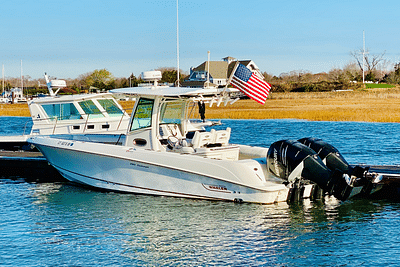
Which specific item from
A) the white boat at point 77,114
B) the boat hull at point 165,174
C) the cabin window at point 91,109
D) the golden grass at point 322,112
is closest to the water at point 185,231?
the boat hull at point 165,174

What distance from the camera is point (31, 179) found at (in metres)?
17.8

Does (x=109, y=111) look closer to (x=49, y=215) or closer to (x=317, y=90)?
(x=49, y=215)

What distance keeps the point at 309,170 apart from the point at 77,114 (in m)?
9.96

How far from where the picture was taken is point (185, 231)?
11.3 m

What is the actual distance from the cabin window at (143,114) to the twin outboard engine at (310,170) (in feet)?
11.4

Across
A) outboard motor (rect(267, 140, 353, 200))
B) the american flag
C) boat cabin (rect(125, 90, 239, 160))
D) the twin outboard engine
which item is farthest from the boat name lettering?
outboard motor (rect(267, 140, 353, 200))

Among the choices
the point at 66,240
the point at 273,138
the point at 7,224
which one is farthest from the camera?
the point at 273,138

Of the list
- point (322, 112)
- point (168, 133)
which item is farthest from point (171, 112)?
point (322, 112)

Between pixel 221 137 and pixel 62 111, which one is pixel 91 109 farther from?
pixel 221 137

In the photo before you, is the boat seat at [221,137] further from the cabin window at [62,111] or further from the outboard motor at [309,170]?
the cabin window at [62,111]

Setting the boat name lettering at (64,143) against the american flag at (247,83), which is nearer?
the american flag at (247,83)

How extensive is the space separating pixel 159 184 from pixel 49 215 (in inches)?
106

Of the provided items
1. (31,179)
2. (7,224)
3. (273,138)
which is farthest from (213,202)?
(273,138)

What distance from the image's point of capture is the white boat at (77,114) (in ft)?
62.5
